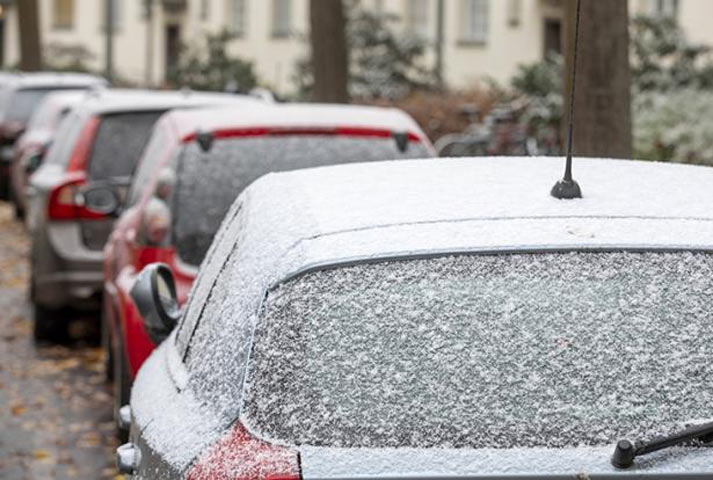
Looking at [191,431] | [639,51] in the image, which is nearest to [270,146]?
[191,431]

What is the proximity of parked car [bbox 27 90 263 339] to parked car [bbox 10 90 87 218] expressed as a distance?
5.40 m

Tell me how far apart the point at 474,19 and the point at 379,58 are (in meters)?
12.5

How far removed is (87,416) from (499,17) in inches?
1175

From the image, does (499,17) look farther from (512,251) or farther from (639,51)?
(512,251)

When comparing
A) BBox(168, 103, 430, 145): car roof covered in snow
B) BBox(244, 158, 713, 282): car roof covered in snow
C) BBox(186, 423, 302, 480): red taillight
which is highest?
BBox(244, 158, 713, 282): car roof covered in snow

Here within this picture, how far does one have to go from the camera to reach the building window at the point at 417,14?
42.6 m

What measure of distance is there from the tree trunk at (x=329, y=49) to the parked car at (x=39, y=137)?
8.64 ft

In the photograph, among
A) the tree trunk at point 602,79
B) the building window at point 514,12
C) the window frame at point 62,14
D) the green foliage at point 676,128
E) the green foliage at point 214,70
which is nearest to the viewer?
the tree trunk at point 602,79

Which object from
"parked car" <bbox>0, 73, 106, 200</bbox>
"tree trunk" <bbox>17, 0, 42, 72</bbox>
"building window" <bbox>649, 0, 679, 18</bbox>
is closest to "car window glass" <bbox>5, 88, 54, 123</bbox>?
"parked car" <bbox>0, 73, 106, 200</bbox>

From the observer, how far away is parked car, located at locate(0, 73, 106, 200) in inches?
1005

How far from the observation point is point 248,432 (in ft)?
12.4

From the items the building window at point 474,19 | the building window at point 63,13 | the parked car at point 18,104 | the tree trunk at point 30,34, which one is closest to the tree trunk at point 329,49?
the parked car at point 18,104

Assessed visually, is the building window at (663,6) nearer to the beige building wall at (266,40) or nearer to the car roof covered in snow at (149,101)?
the beige building wall at (266,40)

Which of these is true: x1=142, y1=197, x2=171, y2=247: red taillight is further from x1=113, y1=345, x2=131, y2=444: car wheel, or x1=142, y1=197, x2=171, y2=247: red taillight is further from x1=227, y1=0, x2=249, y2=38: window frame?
x1=227, y1=0, x2=249, y2=38: window frame
